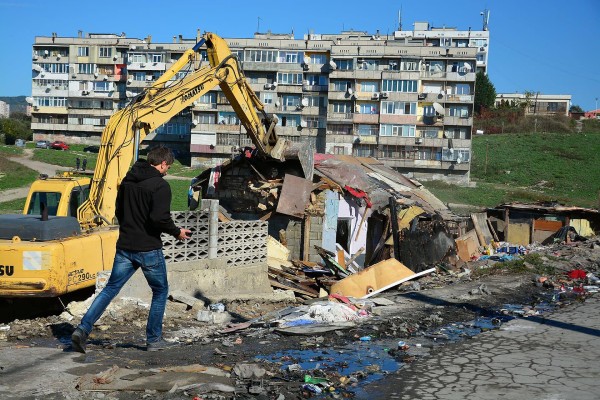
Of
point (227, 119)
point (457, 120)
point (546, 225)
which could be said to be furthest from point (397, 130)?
point (546, 225)

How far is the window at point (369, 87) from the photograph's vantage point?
72.5m

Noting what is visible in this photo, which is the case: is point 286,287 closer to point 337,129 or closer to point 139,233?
point 139,233

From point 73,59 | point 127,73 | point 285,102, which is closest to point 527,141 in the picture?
point 285,102

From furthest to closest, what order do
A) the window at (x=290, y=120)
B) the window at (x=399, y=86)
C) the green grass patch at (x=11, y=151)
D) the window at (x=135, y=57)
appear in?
the window at (x=135, y=57), the window at (x=290, y=120), the window at (x=399, y=86), the green grass patch at (x=11, y=151)

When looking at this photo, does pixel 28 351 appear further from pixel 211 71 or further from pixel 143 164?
pixel 211 71

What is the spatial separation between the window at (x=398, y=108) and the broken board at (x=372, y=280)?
58926 millimetres

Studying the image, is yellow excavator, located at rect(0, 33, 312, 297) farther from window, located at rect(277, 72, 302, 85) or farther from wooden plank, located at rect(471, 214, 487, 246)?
window, located at rect(277, 72, 302, 85)

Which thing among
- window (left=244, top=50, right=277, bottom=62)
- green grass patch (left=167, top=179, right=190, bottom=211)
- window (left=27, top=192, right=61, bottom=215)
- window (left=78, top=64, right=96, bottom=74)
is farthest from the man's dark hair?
window (left=78, top=64, right=96, bottom=74)

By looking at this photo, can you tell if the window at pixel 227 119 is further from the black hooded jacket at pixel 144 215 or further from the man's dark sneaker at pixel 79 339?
the man's dark sneaker at pixel 79 339

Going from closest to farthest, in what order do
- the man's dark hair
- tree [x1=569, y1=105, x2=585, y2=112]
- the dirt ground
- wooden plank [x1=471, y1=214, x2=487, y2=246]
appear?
the dirt ground, the man's dark hair, wooden plank [x1=471, y1=214, x2=487, y2=246], tree [x1=569, y1=105, x2=585, y2=112]

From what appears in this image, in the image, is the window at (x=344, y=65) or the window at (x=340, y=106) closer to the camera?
the window at (x=344, y=65)

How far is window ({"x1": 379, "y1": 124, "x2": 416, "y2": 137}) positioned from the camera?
71.1 meters

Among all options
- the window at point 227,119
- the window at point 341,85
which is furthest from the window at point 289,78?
the window at point 227,119

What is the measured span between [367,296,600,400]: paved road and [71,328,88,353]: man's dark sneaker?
2822mm
